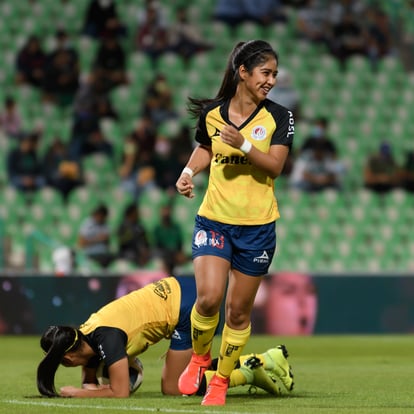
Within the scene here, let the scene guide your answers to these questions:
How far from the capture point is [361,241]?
679 inches

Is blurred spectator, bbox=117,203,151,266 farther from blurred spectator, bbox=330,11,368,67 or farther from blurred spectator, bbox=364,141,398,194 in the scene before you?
blurred spectator, bbox=330,11,368,67

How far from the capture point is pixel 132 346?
7586mm

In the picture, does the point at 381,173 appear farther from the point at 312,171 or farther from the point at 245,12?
the point at 245,12

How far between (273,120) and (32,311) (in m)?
8.75

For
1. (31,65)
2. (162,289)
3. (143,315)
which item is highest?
(31,65)

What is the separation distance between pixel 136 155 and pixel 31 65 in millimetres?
2459

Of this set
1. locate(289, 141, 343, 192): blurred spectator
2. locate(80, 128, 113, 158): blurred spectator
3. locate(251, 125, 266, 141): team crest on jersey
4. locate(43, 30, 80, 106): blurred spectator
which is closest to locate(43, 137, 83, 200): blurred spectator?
locate(80, 128, 113, 158): blurred spectator

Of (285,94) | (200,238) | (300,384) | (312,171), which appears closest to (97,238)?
(312,171)

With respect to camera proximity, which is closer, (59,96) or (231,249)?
(231,249)

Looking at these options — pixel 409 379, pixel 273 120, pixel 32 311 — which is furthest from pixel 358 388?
pixel 32 311

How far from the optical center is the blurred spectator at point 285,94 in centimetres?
1820

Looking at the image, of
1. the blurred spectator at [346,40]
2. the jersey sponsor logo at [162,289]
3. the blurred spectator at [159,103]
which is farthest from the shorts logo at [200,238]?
the blurred spectator at [346,40]

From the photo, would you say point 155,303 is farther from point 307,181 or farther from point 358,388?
point 307,181

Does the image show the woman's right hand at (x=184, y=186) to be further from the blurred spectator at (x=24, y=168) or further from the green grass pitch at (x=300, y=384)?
the blurred spectator at (x=24, y=168)
